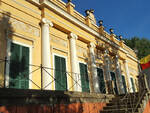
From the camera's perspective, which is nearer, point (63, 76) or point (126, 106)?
point (126, 106)

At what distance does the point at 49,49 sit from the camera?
8.65m

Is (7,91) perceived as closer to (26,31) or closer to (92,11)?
(26,31)

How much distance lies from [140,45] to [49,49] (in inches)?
995

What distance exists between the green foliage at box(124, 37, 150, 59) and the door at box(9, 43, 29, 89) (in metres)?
24.1

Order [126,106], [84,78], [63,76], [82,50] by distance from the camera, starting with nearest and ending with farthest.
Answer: [126,106]
[63,76]
[84,78]
[82,50]

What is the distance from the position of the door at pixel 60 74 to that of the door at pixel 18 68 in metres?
1.91

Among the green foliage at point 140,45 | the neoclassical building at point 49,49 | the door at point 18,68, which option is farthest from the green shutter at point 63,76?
Result: the green foliage at point 140,45

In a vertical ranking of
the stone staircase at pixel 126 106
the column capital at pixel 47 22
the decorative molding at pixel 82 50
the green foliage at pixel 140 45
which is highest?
→ the green foliage at pixel 140 45

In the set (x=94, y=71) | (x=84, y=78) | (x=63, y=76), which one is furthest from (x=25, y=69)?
(x=94, y=71)

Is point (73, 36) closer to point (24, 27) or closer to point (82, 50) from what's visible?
point (82, 50)

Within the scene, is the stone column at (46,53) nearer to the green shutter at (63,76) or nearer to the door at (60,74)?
the door at (60,74)

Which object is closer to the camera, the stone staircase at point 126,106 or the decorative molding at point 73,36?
the stone staircase at point 126,106

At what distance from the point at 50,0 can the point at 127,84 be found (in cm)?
1183

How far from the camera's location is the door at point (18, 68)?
7.00 meters
